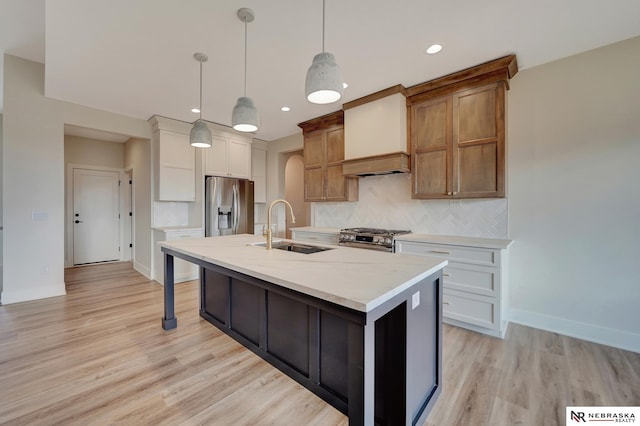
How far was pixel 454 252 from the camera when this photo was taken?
2627 mm

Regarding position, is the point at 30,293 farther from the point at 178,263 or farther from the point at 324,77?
the point at 324,77

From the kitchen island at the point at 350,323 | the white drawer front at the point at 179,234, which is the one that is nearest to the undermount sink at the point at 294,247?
the kitchen island at the point at 350,323

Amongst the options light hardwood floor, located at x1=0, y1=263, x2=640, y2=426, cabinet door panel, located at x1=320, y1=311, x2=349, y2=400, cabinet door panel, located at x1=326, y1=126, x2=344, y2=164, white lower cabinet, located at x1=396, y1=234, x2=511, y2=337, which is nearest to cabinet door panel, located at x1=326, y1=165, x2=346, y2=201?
cabinet door panel, located at x1=326, y1=126, x2=344, y2=164

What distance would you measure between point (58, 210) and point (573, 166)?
20.0 ft

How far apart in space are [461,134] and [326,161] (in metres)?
1.93

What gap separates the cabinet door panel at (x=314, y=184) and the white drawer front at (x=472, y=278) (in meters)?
2.19

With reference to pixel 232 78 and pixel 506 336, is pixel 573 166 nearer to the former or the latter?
pixel 506 336

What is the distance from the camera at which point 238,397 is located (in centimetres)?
170

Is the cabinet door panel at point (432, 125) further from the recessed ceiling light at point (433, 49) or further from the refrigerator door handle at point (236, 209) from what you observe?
the refrigerator door handle at point (236, 209)

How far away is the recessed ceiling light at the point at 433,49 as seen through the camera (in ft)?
7.67

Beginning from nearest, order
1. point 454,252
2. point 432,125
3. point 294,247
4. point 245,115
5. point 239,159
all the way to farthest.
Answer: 1. point 245,115
2. point 294,247
3. point 454,252
4. point 432,125
5. point 239,159

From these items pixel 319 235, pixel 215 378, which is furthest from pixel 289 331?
pixel 319 235

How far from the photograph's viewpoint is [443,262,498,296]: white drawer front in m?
2.41

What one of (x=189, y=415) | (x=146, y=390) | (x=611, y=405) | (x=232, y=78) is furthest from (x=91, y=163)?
(x=611, y=405)
